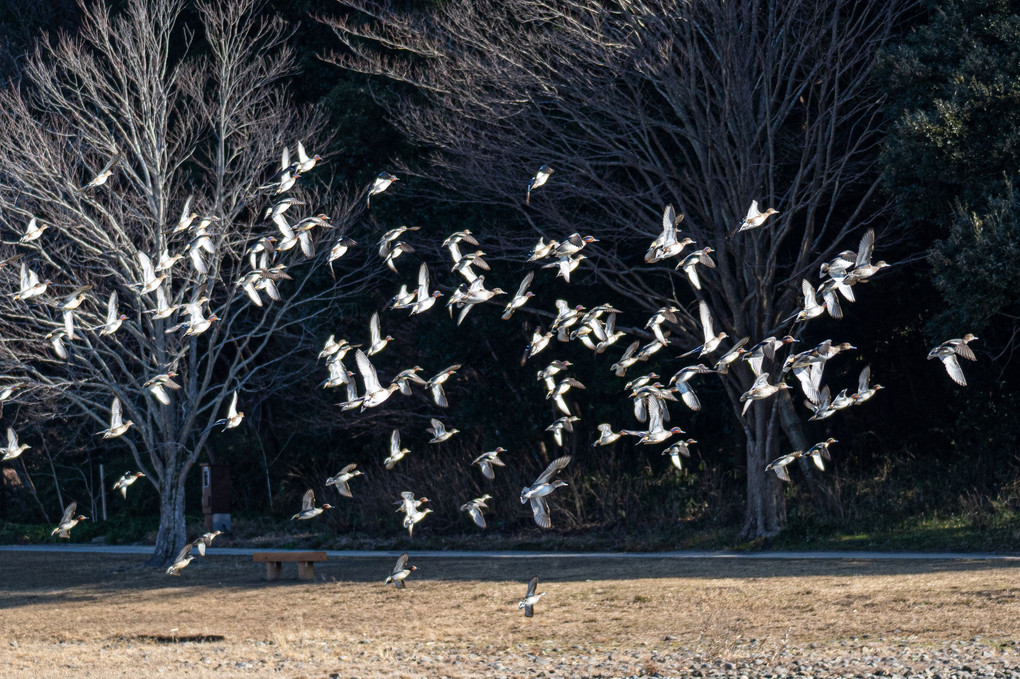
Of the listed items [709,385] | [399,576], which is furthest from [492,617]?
[709,385]

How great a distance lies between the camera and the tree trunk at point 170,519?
917 inches

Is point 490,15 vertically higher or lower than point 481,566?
higher

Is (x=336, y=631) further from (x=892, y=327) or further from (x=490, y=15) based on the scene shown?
(x=892, y=327)

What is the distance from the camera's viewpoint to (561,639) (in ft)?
49.7

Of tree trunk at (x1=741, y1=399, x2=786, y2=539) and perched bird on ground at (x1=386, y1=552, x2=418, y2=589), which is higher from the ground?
tree trunk at (x1=741, y1=399, x2=786, y2=539)

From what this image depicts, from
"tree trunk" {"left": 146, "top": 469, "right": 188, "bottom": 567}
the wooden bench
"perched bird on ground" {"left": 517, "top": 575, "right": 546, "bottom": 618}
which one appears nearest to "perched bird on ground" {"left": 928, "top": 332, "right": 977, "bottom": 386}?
"perched bird on ground" {"left": 517, "top": 575, "right": 546, "bottom": 618}

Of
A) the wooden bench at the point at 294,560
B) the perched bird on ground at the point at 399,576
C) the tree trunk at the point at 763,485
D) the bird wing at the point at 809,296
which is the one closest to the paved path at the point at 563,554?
the tree trunk at the point at 763,485

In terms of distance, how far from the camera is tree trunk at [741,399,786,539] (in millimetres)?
21875

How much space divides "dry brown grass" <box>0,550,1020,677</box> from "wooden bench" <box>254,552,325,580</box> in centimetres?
37

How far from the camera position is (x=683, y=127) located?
2308 centimetres

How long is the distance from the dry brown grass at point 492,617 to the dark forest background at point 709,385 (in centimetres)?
362

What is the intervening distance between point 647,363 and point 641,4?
6.94 metres

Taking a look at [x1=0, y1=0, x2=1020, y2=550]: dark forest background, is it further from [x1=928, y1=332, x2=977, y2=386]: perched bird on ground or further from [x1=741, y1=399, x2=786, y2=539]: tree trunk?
[x1=928, y1=332, x2=977, y2=386]: perched bird on ground

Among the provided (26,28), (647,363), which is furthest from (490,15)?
(26,28)
